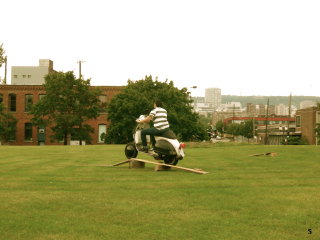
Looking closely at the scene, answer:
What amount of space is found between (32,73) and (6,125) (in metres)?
26.8

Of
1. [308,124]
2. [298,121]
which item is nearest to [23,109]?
[308,124]

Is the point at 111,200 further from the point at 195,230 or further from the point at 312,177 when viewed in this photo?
the point at 312,177

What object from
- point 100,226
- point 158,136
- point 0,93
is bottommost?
point 100,226

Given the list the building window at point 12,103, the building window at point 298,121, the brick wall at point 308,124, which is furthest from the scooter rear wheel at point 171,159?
the building window at point 298,121

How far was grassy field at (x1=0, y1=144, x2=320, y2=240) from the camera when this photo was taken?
560 cm

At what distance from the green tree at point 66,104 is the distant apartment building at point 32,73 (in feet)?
115

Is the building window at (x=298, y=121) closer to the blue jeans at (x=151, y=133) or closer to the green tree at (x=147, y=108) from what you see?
the green tree at (x=147, y=108)

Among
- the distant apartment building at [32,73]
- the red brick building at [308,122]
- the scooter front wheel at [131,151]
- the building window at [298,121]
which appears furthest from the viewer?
the building window at [298,121]

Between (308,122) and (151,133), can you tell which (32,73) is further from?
(151,133)

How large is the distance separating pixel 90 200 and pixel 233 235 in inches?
119

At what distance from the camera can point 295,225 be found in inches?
232

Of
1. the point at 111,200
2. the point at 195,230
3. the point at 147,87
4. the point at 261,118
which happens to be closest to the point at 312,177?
the point at 111,200

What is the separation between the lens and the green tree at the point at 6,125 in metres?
66.5

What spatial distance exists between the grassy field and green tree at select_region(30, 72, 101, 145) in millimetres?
45494
